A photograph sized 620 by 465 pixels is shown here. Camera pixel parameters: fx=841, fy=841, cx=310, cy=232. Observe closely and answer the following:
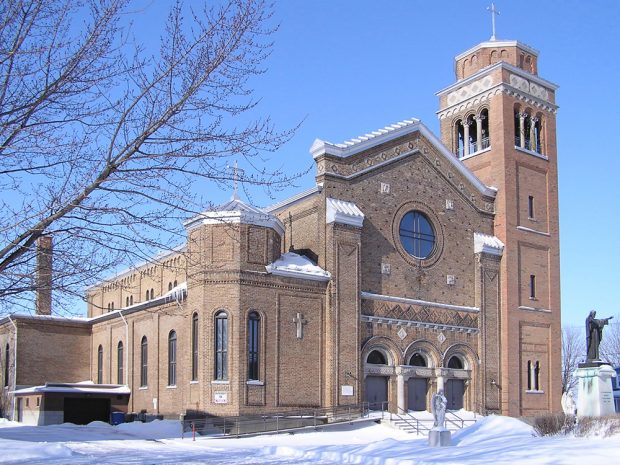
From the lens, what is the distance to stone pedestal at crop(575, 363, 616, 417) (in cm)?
3020

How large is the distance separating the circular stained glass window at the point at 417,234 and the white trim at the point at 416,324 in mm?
3275

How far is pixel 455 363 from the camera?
133 feet

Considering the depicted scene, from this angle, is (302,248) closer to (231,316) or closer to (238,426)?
(231,316)

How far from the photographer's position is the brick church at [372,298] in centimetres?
3372

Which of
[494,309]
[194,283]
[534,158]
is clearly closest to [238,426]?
[194,283]

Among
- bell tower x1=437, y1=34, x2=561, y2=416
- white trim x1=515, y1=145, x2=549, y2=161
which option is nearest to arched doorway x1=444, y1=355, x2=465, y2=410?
bell tower x1=437, y1=34, x2=561, y2=416

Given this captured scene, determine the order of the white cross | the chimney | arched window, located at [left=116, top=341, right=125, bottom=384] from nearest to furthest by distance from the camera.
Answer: the chimney
the white cross
arched window, located at [left=116, top=341, right=125, bottom=384]

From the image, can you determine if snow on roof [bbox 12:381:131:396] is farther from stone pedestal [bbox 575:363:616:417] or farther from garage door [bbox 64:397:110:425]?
stone pedestal [bbox 575:363:616:417]

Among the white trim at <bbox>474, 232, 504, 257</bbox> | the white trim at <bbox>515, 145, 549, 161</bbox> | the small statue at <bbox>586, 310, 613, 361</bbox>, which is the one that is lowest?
the small statue at <bbox>586, 310, 613, 361</bbox>

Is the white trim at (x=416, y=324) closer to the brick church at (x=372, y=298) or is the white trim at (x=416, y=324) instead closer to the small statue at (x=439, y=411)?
the brick church at (x=372, y=298)

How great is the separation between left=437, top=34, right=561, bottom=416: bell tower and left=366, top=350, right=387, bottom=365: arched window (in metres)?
6.87

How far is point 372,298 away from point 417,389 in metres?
4.96

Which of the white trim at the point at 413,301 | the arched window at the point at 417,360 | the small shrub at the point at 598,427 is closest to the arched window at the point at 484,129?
the white trim at the point at 413,301

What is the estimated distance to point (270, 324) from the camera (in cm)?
3409
